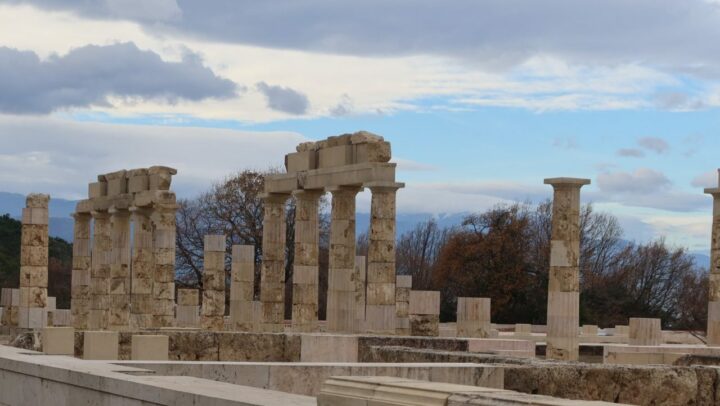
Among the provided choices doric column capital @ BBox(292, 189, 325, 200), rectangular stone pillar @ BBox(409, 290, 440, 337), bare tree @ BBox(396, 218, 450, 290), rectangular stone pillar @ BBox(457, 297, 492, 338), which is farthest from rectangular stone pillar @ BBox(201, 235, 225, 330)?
bare tree @ BBox(396, 218, 450, 290)

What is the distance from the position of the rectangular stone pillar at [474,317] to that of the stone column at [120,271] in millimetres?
11100

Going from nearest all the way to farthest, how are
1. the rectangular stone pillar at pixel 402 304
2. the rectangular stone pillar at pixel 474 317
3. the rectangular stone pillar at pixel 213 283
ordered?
the rectangular stone pillar at pixel 474 317, the rectangular stone pillar at pixel 213 283, the rectangular stone pillar at pixel 402 304

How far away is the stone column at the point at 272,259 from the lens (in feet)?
120

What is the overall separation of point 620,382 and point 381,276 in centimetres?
1782

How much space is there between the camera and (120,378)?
34.7 feet

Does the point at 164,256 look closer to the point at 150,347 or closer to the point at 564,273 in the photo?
the point at 564,273

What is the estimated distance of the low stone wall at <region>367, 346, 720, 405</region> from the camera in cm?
1347

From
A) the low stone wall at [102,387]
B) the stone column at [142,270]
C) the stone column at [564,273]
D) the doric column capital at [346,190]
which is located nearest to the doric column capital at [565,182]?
the stone column at [564,273]

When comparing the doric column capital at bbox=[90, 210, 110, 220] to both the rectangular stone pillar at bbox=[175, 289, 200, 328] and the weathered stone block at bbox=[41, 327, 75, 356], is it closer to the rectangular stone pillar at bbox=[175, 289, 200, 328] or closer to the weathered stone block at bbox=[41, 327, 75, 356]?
the rectangular stone pillar at bbox=[175, 289, 200, 328]

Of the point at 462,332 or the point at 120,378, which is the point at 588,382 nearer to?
the point at 120,378

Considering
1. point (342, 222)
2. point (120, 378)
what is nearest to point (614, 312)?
Result: point (342, 222)

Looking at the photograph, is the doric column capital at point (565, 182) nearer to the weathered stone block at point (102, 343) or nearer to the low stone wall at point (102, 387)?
the weathered stone block at point (102, 343)

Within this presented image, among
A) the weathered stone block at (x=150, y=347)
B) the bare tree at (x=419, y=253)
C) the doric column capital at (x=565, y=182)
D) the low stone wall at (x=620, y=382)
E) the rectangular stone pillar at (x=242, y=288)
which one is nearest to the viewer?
the low stone wall at (x=620, y=382)

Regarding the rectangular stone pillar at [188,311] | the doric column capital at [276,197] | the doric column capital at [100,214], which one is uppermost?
the doric column capital at [276,197]
